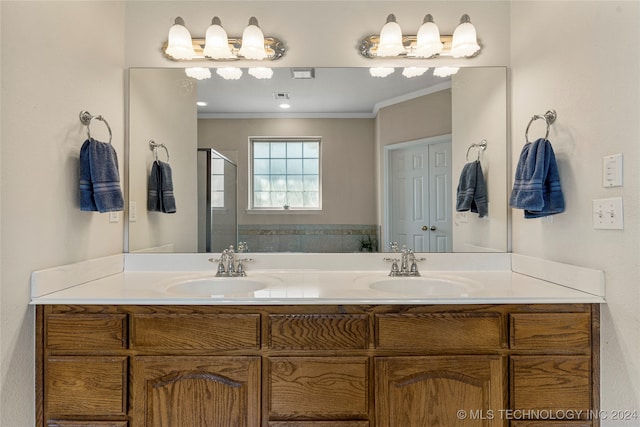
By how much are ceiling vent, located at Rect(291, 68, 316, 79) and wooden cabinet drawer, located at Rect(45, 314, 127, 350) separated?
4.60 feet

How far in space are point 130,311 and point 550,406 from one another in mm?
1560

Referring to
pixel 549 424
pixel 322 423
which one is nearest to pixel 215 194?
pixel 322 423

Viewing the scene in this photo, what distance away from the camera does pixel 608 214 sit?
118cm

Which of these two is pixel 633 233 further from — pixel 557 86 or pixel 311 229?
pixel 311 229

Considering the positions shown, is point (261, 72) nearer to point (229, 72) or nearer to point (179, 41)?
point (229, 72)

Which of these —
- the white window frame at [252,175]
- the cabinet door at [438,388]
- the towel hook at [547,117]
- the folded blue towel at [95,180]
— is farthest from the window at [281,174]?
the towel hook at [547,117]

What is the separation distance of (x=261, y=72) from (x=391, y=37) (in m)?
0.70

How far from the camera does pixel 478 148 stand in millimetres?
1814

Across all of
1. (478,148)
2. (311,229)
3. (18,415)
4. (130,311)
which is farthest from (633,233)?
(18,415)

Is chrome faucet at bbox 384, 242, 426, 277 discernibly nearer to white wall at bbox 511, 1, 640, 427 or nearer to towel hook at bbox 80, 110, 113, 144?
white wall at bbox 511, 1, 640, 427

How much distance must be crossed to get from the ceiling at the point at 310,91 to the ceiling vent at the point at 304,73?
1 centimetres

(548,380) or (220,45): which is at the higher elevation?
(220,45)

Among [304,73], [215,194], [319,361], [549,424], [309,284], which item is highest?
[304,73]

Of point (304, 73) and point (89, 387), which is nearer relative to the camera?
point (89, 387)
